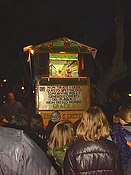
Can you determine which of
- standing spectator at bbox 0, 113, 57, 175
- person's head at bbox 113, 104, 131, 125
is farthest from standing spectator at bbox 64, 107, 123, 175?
standing spectator at bbox 0, 113, 57, 175

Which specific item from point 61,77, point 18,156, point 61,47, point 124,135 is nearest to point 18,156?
point 18,156

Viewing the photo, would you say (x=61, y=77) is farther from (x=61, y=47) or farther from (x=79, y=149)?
(x=79, y=149)

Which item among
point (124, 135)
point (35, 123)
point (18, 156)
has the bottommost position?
point (35, 123)

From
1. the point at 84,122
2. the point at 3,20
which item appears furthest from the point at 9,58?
the point at 84,122

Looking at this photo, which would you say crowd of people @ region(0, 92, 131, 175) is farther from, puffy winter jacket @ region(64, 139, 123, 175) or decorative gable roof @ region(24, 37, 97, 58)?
decorative gable roof @ region(24, 37, 97, 58)

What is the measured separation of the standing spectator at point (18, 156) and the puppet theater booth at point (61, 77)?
8.23 metres

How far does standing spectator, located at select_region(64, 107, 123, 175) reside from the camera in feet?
14.8

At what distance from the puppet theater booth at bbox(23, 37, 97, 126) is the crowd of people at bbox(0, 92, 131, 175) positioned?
587cm

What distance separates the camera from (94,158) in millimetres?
4523

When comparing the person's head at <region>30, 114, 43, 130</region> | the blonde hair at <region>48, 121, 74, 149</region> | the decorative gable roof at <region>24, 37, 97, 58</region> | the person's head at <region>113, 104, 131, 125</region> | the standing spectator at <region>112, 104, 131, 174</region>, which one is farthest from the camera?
the decorative gable roof at <region>24, 37, 97, 58</region>

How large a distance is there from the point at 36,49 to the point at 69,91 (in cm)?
147

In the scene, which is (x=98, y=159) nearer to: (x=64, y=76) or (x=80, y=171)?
(x=80, y=171)

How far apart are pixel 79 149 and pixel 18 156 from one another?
5.74 ft

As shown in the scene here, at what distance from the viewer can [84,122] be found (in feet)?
15.2
